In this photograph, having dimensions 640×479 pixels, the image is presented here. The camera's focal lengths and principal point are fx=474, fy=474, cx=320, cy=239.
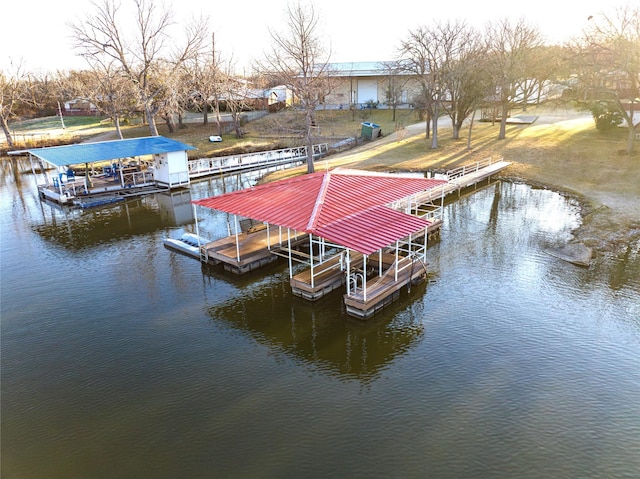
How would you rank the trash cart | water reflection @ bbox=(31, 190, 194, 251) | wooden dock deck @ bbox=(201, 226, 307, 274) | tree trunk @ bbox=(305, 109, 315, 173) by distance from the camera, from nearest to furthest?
1. wooden dock deck @ bbox=(201, 226, 307, 274)
2. water reflection @ bbox=(31, 190, 194, 251)
3. tree trunk @ bbox=(305, 109, 315, 173)
4. the trash cart

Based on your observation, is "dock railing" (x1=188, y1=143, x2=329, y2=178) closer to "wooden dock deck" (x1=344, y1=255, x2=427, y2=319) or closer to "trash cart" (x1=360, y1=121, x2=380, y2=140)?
"trash cart" (x1=360, y1=121, x2=380, y2=140)

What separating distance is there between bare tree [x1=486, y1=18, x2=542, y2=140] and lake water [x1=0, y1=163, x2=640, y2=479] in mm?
21658

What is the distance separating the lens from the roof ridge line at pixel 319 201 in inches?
627

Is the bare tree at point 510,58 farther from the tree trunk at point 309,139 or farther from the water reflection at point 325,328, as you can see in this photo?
the water reflection at point 325,328

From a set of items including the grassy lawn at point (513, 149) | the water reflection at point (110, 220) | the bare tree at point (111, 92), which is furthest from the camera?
the bare tree at point (111, 92)

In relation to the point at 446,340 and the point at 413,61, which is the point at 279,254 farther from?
the point at 413,61

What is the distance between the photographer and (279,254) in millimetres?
18703

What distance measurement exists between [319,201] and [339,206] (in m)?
0.76

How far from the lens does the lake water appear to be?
9891 mm

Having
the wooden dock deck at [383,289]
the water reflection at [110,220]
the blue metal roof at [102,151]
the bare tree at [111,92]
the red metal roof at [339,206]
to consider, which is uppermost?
the bare tree at [111,92]

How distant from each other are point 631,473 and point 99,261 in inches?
762

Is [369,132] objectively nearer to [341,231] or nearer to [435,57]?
[435,57]

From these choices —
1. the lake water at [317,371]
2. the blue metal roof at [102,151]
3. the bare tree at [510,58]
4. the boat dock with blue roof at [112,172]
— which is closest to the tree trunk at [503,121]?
the bare tree at [510,58]

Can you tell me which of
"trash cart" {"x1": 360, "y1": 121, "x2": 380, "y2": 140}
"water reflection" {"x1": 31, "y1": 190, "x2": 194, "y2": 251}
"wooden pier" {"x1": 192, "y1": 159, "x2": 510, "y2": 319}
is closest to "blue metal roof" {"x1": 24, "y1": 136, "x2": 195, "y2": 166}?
"water reflection" {"x1": 31, "y1": 190, "x2": 194, "y2": 251}
